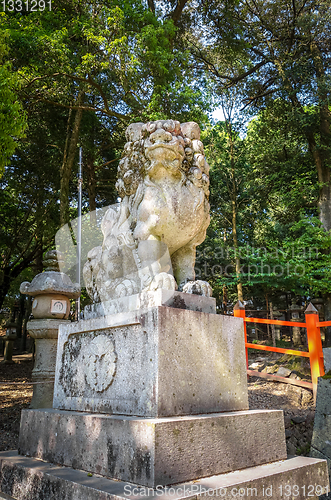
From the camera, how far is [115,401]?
2262mm

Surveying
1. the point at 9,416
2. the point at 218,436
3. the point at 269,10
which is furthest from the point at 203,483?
the point at 269,10

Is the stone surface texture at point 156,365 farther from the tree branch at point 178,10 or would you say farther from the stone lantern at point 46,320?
the tree branch at point 178,10

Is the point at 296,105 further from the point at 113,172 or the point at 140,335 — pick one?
the point at 140,335

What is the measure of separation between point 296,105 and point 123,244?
38.0 feet

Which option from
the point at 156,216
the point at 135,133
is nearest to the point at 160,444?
the point at 156,216

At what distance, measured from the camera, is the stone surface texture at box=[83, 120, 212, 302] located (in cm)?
265

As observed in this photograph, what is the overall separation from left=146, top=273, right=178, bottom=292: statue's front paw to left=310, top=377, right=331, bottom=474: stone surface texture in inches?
92.1

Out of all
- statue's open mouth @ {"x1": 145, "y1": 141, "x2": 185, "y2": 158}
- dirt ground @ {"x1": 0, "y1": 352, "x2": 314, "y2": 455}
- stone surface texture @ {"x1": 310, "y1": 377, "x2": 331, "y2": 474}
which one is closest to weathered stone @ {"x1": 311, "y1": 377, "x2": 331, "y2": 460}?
stone surface texture @ {"x1": 310, "y1": 377, "x2": 331, "y2": 474}

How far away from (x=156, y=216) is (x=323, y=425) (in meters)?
2.78

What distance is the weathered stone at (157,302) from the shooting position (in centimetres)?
228

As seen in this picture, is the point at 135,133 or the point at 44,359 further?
the point at 44,359

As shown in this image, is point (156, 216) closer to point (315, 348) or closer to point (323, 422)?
point (323, 422)

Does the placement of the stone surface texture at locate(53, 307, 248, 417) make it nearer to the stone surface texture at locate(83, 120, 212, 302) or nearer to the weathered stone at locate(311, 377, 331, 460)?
the stone surface texture at locate(83, 120, 212, 302)

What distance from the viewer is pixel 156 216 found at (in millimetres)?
2639
